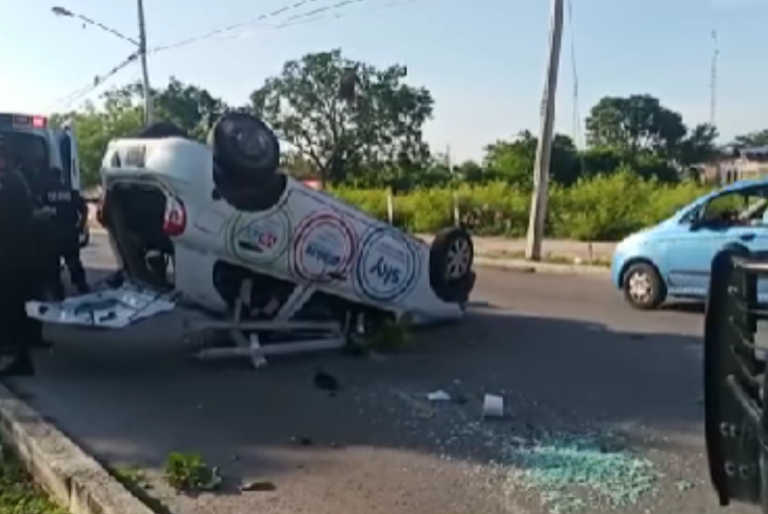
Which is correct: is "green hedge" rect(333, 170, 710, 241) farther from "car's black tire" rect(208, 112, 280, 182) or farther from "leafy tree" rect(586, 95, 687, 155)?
"leafy tree" rect(586, 95, 687, 155)

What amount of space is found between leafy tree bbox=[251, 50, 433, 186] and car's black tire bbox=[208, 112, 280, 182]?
63.1 metres

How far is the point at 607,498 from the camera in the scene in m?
5.79

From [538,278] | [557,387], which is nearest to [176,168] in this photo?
[557,387]

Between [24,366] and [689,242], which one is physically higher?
[689,242]

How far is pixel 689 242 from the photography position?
1315cm

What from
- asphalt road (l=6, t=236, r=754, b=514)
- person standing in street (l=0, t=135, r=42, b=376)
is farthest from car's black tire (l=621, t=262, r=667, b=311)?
person standing in street (l=0, t=135, r=42, b=376)

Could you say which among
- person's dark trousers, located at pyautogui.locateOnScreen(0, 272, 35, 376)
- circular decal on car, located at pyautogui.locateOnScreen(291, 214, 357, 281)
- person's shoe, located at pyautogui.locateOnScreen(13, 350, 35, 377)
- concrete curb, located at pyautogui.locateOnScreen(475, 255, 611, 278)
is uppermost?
circular decal on car, located at pyautogui.locateOnScreen(291, 214, 357, 281)

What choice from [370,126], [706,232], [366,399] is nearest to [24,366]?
[366,399]

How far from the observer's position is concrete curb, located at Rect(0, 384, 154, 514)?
5359 millimetres

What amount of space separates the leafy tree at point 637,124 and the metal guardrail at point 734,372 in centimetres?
7550

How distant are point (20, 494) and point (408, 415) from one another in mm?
2808

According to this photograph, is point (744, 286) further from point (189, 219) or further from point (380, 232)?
point (380, 232)

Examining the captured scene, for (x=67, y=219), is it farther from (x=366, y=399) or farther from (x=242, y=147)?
(x=366, y=399)

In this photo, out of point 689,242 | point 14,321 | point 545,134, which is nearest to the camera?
point 14,321
